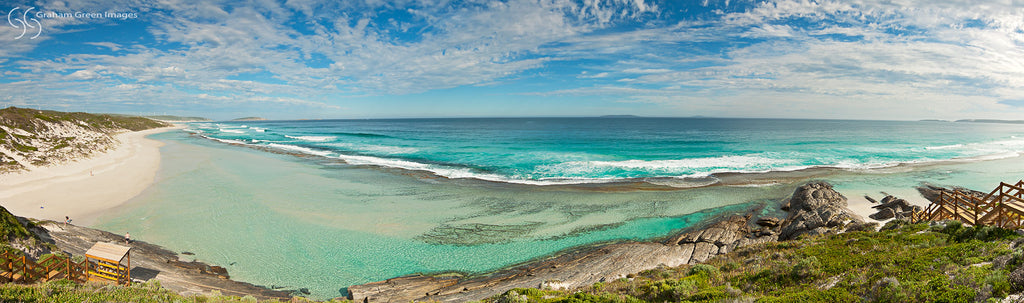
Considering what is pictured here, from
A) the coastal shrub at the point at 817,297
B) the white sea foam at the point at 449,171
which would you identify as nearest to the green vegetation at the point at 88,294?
the coastal shrub at the point at 817,297

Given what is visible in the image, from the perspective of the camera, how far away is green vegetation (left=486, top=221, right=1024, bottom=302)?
5.57m

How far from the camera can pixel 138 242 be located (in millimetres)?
13000

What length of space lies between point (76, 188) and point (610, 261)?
101 ft

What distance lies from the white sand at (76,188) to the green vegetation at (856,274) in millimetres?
22098

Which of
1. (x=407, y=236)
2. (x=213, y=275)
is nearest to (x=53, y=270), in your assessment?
(x=213, y=275)

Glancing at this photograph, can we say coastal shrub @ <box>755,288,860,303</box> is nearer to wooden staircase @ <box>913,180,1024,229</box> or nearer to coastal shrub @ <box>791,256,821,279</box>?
coastal shrub @ <box>791,256,821,279</box>

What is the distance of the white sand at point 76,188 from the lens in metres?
16.7

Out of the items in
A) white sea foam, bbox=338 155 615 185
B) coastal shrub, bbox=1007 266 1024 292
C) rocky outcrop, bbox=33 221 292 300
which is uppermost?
coastal shrub, bbox=1007 266 1024 292

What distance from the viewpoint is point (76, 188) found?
21.2 m

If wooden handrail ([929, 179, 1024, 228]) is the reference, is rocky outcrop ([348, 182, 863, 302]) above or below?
below

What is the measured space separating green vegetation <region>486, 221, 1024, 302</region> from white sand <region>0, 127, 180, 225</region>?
870 inches

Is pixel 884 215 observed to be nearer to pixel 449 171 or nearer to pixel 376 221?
pixel 376 221

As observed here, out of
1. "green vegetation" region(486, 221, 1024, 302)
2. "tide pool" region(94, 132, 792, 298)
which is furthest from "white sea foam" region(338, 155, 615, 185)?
"green vegetation" region(486, 221, 1024, 302)

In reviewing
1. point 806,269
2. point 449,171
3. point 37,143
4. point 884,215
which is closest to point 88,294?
point 806,269
